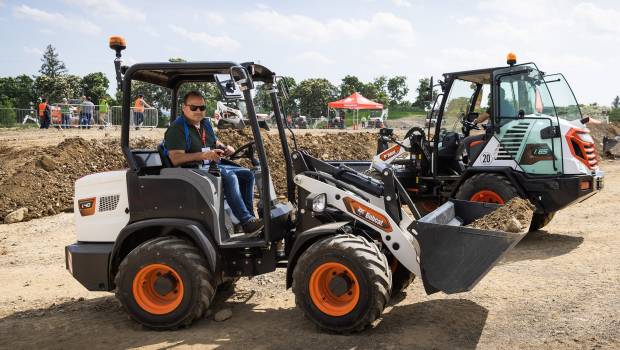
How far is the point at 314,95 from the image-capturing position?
185ft

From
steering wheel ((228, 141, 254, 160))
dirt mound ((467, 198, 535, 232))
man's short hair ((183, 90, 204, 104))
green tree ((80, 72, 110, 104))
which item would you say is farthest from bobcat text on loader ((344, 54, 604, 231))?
green tree ((80, 72, 110, 104))

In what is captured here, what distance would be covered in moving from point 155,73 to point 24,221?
677 cm

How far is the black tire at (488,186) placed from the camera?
795cm

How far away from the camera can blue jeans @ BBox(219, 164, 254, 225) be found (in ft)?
17.2

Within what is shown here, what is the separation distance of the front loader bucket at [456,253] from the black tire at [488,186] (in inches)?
131

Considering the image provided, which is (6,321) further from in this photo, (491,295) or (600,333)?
(600,333)

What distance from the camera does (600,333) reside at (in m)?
4.65

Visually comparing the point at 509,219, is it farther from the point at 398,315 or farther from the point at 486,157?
the point at 486,157

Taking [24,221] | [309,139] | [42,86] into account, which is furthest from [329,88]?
[24,221]

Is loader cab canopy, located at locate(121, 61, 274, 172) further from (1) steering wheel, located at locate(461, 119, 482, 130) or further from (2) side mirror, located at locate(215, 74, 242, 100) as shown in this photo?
(1) steering wheel, located at locate(461, 119, 482, 130)

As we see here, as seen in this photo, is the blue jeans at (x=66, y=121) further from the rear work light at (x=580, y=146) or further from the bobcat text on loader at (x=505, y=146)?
the rear work light at (x=580, y=146)

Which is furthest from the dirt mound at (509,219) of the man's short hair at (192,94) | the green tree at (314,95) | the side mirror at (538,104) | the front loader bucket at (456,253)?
the green tree at (314,95)

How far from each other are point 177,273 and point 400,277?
211 centimetres

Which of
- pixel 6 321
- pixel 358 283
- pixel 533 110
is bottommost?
pixel 6 321
